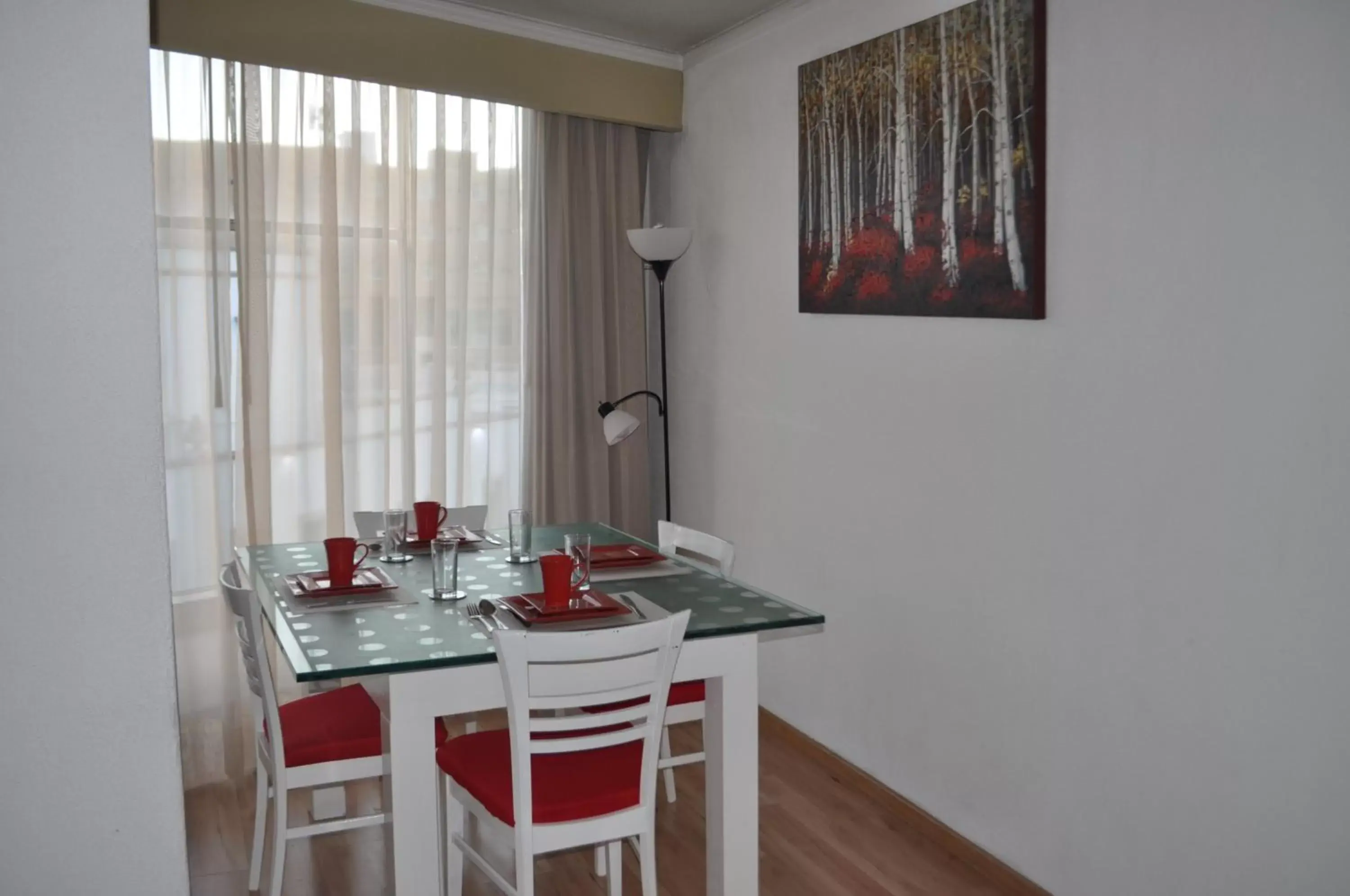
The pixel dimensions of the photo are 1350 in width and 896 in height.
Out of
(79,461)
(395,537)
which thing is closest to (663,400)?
(395,537)

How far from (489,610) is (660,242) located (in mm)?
1932

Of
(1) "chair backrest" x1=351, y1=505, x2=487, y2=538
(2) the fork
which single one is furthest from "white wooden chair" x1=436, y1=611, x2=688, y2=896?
(1) "chair backrest" x1=351, y1=505, x2=487, y2=538

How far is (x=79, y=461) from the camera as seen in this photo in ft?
2.81

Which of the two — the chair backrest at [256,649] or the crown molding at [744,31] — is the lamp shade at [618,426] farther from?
the crown molding at [744,31]

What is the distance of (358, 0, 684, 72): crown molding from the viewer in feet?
12.4

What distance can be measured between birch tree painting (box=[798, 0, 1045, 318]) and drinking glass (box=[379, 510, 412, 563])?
1538mm

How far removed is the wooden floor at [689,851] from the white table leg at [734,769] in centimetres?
42

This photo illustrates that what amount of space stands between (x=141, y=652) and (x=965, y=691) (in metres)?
2.57

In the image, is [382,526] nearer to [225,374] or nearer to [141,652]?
[225,374]

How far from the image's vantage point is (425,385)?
410 centimetres

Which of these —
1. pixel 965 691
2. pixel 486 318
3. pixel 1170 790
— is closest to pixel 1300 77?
pixel 1170 790

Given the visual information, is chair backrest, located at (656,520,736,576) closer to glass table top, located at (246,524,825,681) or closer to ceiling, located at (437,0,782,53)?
glass table top, located at (246,524,825,681)

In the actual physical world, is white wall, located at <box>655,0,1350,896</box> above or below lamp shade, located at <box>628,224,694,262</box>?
below

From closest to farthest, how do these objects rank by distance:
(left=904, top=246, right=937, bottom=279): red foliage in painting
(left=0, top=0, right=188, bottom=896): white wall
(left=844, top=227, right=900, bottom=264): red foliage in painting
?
1. (left=0, top=0, right=188, bottom=896): white wall
2. (left=904, top=246, right=937, bottom=279): red foliage in painting
3. (left=844, top=227, right=900, bottom=264): red foliage in painting
